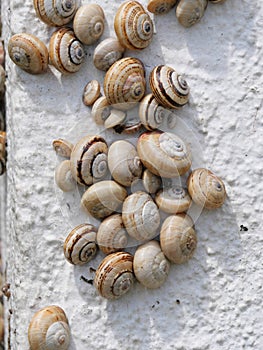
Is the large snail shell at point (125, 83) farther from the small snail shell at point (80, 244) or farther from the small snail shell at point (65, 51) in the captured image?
the small snail shell at point (80, 244)

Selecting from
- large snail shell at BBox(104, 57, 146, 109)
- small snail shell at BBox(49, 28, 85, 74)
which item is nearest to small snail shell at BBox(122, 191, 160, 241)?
large snail shell at BBox(104, 57, 146, 109)

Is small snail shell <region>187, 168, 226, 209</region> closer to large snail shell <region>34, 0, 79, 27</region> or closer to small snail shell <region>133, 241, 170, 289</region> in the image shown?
small snail shell <region>133, 241, 170, 289</region>

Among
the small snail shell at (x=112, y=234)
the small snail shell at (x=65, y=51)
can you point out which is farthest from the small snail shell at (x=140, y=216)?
the small snail shell at (x=65, y=51)

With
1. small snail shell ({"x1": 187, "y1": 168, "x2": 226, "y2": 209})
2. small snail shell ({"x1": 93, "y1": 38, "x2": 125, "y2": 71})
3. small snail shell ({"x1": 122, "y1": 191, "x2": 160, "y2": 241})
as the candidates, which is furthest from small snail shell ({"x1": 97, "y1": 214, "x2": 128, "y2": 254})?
small snail shell ({"x1": 93, "y1": 38, "x2": 125, "y2": 71})

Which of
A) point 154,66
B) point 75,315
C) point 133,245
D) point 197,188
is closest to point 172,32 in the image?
point 154,66

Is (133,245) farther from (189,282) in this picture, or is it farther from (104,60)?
(104,60)

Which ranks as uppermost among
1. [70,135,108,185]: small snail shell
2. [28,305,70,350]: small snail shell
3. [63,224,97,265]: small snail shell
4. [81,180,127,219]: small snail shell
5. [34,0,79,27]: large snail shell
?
[34,0,79,27]: large snail shell

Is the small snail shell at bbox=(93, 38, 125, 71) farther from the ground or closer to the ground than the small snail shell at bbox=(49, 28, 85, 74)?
closer to the ground
